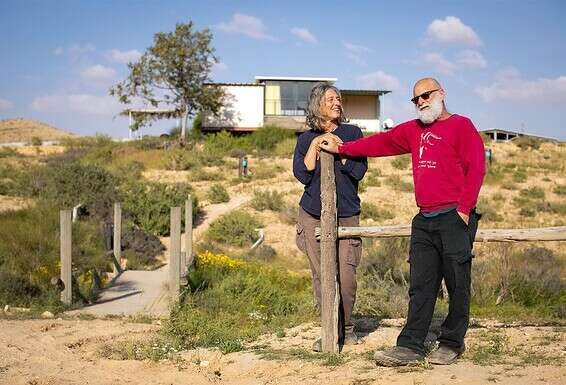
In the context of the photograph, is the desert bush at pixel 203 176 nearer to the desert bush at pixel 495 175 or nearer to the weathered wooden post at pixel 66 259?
the desert bush at pixel 495 175

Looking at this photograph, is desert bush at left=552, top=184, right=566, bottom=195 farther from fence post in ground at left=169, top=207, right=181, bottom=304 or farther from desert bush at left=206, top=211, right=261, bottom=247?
fence post in ground at left=169, top=207, right=181, bottom=304

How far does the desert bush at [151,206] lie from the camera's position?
20.3 meters

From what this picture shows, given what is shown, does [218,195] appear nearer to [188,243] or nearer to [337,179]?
[188,243]

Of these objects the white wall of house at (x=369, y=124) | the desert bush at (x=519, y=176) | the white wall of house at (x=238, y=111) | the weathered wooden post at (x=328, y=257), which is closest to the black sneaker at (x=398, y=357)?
the weathered wooden post at (x=328, y=257)

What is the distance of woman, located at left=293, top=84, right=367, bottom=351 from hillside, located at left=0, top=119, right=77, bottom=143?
182 feet

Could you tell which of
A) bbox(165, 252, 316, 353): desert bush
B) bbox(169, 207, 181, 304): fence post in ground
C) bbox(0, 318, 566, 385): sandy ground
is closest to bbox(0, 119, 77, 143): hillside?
bbox(165, 252, 316, 353): desert bush

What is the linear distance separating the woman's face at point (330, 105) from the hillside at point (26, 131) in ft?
182

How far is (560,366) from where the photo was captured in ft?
16.8

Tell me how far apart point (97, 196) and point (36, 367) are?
1431cm

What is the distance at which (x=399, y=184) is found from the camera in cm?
2716

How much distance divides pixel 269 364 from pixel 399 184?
2189 centimetres

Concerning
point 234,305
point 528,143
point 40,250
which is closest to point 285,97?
point 528,143

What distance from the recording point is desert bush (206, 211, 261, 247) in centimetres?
1992

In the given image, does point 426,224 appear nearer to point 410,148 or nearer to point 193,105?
point 410,148
